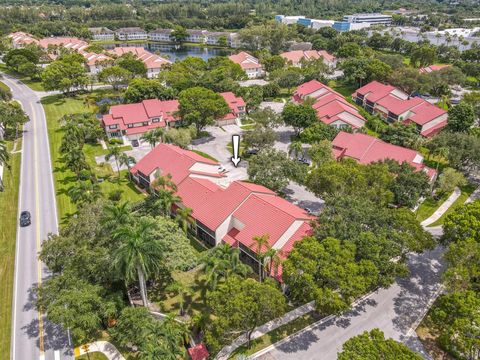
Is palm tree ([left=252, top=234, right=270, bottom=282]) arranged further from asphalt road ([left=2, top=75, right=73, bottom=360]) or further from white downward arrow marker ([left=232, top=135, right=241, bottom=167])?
white downward arrow marker ([left=232, top=135, right=241, bottom=167])

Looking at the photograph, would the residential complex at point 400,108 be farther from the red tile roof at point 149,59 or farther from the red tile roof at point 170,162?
the red tile roof at point 149,59

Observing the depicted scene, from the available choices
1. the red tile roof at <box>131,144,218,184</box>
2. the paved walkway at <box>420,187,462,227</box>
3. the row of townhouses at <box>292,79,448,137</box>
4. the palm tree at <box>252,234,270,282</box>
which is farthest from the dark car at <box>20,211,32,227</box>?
the row of townhouses at <box>292,79,448,137</box>

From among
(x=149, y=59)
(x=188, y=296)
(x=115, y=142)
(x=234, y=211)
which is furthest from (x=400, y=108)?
(x=149, y=59)

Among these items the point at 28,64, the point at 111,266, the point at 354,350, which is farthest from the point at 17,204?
the point at 28,64

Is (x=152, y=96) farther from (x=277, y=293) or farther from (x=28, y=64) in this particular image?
(x=277, y=293)

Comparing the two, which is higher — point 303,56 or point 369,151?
point 369,151

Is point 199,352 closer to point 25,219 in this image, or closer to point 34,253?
point 34,253
